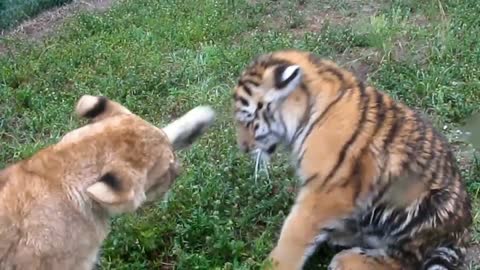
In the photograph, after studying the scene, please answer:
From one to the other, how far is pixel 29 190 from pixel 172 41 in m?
4.48

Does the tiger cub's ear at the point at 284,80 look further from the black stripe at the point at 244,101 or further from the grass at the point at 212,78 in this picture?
the grass at the point at 212,78

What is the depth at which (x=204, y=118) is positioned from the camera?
4766mm

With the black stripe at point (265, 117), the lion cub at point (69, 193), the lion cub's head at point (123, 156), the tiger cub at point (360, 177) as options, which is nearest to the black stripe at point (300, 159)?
the tiger cub at point (360, 177)

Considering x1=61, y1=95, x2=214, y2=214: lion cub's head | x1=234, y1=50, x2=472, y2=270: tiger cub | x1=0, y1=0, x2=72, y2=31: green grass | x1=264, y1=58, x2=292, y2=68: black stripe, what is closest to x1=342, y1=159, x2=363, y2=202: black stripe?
x1=234, y1=50, x2=472, y2=270: tiger cub

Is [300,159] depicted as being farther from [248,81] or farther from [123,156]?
[123,156]

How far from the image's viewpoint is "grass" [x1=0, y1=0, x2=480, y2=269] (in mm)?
5164

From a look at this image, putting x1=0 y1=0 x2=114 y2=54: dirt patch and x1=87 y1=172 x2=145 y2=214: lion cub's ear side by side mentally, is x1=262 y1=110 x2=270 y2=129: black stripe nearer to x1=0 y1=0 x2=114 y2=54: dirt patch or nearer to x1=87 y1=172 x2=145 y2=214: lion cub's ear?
x1=87 y1=172 x2=145 y2=214: lion cub's ear

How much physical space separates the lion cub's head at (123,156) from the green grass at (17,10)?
5662 millimetres

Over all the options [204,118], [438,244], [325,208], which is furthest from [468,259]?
[204,118]

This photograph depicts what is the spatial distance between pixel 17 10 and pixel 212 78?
3461 mm

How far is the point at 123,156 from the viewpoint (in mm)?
4000

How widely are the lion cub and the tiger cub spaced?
934 mm

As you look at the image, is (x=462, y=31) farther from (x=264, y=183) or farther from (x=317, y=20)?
(x=264, y=183)

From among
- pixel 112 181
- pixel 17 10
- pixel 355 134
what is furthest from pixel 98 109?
pixel 17 10
